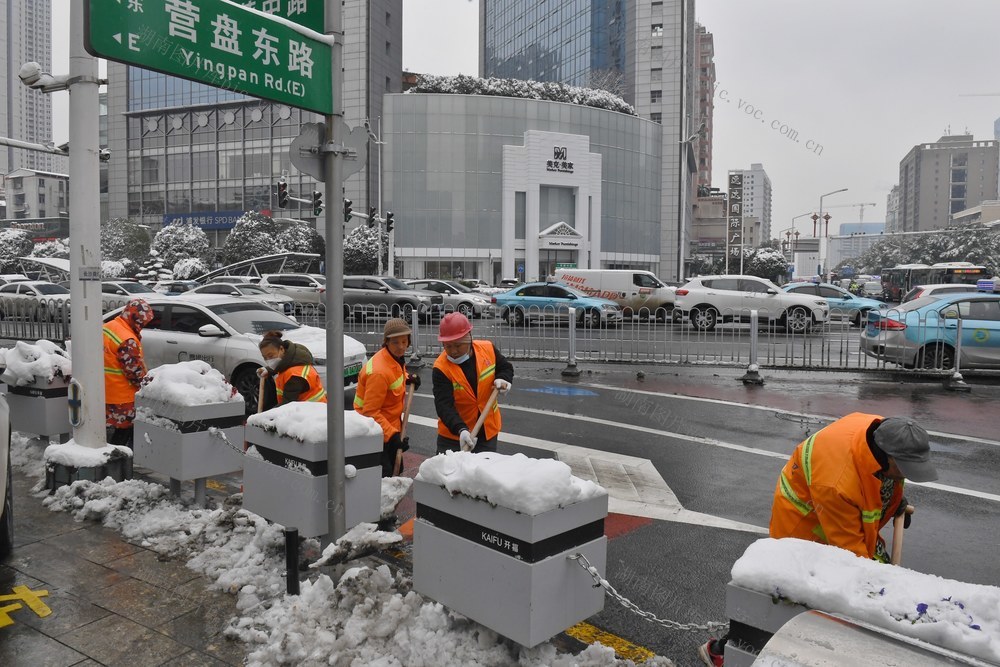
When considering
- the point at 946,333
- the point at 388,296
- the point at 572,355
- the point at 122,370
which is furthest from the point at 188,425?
the point at 388,296

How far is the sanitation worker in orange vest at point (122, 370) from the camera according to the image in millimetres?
6523

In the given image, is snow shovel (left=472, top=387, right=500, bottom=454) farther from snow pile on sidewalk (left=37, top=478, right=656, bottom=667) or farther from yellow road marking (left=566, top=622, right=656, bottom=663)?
yellow road marking (left=566, top=622, right=656, bottom=663)

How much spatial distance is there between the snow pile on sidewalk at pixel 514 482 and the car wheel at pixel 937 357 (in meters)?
12.4

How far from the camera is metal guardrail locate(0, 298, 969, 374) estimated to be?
530 inches

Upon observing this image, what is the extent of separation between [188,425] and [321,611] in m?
2.23

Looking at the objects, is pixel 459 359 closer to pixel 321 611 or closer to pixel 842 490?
pixel 321 611

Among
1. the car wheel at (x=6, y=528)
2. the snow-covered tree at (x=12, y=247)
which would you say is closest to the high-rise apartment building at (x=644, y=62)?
the snow-covered tree at (x=12, y=247)

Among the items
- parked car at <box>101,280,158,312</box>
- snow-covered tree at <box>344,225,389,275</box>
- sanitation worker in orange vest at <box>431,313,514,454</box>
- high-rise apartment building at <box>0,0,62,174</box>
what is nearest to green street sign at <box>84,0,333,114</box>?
sanitation worker in orange vest at <box>431,313,514,454</box>

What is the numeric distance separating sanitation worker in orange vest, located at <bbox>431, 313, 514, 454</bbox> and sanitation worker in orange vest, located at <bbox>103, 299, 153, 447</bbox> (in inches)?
127

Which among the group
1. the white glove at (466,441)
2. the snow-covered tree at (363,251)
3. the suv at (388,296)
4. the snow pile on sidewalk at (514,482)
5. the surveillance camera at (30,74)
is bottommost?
the white glove at (466,441)

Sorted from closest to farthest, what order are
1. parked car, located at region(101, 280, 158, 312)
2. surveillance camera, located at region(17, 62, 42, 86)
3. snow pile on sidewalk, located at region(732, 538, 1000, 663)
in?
snow pile on sidewalk, located at region(732, 538, 1000, 663) < surveillance camera, located at region(17, 62, 42, 86) < parked car, located at region(101, 280, 158, 312)

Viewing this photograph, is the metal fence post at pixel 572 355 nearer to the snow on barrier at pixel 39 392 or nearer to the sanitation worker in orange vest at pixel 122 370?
the sanitation worker in orange vest at pixel 122 370

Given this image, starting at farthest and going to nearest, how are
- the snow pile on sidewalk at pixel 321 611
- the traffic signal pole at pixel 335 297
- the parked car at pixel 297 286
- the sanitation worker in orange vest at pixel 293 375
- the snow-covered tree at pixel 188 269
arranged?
1. the snow-covered tree at pixel 188 269
2. the parked car at pixel 297 286
3. the sanitation worker in orange vest at pixel 293 375
4. the traffic signal pole at pixel 335 297
5. the snow pile on sidewalk at pixel 321 611

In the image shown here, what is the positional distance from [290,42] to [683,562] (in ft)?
13.4
